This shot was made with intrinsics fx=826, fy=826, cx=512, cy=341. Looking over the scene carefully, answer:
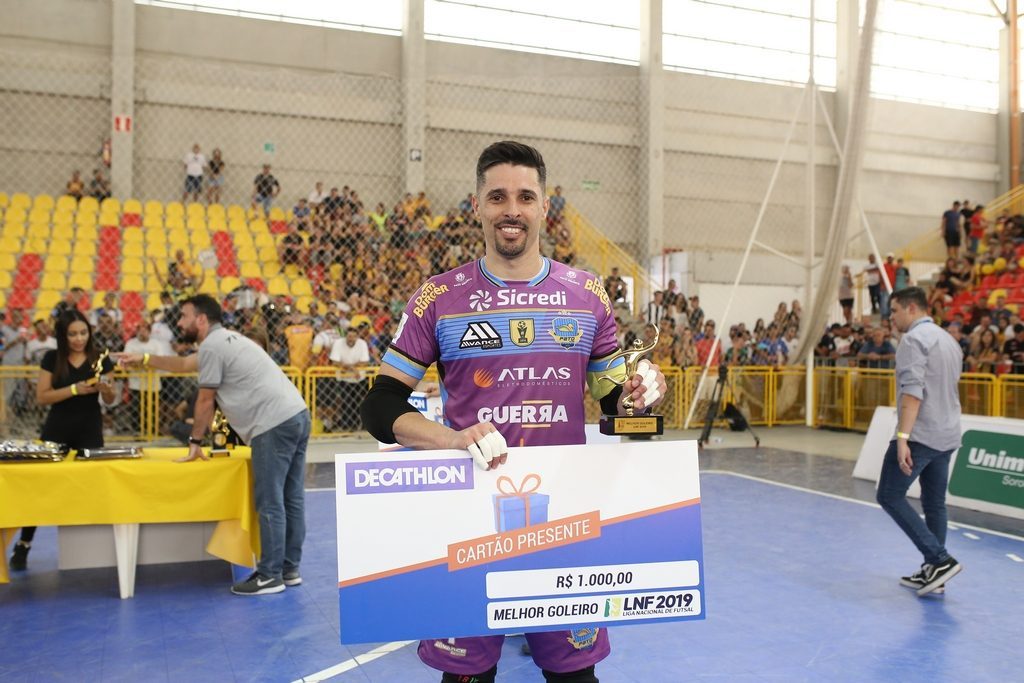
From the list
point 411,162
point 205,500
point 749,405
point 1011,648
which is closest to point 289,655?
point 205,500

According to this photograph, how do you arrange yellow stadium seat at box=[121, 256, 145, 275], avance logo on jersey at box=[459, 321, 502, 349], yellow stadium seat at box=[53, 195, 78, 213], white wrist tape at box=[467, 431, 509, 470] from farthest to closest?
yellow stadium seat at box=[53, 195, 78, 213], yellow stadium seat at box=[121, 256, 145, 275], avance logo on jersey at box=[459, 321, 502, 349], white wrist tape at box=[467, 431, 509, 470]

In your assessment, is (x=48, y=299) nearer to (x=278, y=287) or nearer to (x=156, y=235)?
(x=156, y=235)

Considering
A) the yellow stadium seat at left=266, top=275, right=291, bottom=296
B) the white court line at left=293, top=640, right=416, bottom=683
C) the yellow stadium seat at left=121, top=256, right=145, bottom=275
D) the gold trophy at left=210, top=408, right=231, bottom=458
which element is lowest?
the white court line at left=293, top=640, right=416, bottom=683

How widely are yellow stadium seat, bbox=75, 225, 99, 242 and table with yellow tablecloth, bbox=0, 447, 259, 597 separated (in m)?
10.7

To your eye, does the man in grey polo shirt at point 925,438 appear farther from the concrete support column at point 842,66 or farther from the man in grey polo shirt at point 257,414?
the concrete support column at point 842,66

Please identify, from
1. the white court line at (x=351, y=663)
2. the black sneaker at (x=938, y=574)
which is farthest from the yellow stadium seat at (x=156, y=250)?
the black sneaker at (x=938, y=574)

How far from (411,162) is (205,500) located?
1385 cm

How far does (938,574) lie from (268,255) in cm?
1273

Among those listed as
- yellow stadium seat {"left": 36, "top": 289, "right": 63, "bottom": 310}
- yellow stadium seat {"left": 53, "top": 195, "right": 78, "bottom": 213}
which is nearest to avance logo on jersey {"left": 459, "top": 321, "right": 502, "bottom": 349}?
yellow stadium seat {"left": 36, "top": 289, "right": 63, "bottom": 310}

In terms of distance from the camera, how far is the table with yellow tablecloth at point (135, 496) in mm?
5043

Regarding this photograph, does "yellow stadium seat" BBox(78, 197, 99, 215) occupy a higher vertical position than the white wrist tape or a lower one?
higher

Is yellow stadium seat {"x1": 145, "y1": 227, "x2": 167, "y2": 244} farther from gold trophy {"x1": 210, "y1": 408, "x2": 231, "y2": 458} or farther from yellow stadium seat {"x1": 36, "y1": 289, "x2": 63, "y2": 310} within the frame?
gold trophy {"x1": 210, "y1": 408, "x2": 231, "y2": 458}

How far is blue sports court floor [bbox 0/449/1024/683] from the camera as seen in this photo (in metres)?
4.10

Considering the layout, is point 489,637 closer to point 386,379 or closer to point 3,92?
point 386,379
